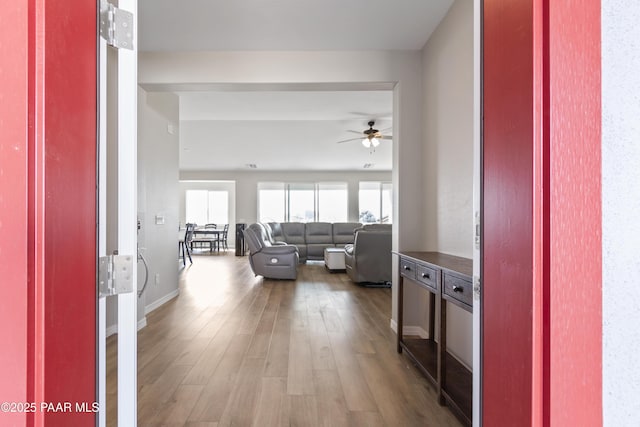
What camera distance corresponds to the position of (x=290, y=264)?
17.9ft

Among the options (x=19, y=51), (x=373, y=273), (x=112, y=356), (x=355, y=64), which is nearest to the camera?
(x=19, y=51)

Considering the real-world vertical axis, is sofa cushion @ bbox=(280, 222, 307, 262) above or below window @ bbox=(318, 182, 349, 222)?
below

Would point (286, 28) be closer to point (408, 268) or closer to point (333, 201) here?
point (408, 268)

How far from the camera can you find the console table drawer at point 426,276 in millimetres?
1915

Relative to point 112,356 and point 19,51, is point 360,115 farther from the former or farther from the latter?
point 19,51

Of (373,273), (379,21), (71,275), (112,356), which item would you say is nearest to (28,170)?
(71,275)

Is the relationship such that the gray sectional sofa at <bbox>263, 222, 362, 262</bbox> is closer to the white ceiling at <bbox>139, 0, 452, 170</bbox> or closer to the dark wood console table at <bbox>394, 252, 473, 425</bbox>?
the white ceiling at <bbox>139, 0, 452, 170</bbox>

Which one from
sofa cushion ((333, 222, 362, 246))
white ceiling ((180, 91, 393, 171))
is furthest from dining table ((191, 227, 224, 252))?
sofa cushion ((333, 222, 362, 246))

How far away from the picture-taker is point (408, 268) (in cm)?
236

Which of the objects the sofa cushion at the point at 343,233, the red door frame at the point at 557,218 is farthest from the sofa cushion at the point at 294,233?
the red door frame at the point at 557,218

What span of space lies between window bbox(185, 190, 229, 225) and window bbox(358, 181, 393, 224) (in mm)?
5157

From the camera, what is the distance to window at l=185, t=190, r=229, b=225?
11680mm
